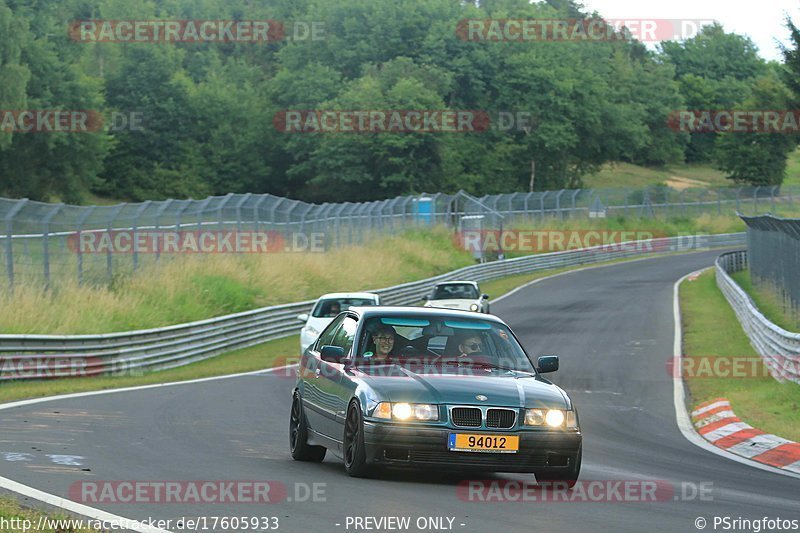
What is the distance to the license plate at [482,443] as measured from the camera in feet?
29.2

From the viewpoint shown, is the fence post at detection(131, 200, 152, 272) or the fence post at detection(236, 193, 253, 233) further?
the fence post at detection(236, 193, 253, 233)

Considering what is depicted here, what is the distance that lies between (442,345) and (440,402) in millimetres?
1286

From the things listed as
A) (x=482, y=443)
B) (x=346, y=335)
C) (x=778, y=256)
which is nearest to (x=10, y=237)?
(x=346, y=335)

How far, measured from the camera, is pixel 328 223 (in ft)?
136

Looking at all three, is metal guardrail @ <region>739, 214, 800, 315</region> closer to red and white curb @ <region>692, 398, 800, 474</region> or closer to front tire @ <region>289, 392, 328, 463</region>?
red and white curb @ <region>692, 398, 800, 474</region>

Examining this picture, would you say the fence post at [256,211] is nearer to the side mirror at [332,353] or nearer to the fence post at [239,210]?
the fence post at [239,210]

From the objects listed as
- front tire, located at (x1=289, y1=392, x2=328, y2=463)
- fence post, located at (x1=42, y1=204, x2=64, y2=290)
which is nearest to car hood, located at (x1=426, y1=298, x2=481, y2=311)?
fence post, located at (x1=42, y1=204, x2=64, y2=290)

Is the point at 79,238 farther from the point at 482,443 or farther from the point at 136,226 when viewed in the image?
the point at 482,443

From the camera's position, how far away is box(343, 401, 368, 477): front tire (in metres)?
9.10

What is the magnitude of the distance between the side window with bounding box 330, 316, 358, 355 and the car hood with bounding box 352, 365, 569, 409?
2.06 feet

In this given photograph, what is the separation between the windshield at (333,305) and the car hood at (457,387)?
1449 cm

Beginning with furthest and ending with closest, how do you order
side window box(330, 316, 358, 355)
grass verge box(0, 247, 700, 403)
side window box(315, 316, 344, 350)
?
grass verge box(0, 247, 700, 403) < side window box(315, 316, 344, 350) < side window box(330, 316, 358, 355)

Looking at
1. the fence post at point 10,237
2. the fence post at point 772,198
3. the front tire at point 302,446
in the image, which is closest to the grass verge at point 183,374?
the fence post at point 10,237

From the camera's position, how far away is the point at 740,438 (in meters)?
13.9
